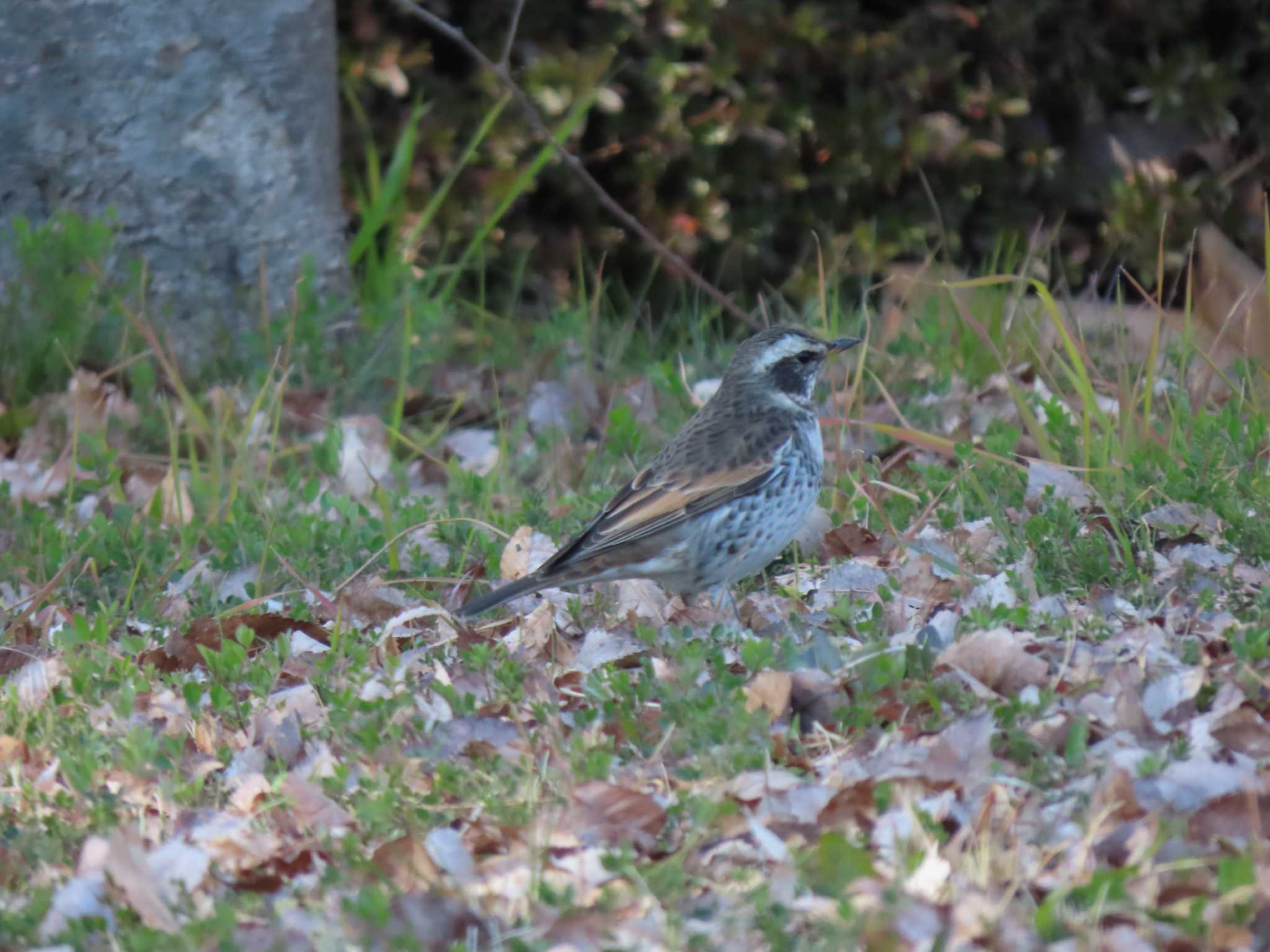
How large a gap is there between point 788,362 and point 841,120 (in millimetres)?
3937

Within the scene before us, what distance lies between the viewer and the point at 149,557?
6.01 m

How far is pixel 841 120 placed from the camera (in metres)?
9.54

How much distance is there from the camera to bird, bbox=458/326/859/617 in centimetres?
523

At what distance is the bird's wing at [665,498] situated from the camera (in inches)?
206

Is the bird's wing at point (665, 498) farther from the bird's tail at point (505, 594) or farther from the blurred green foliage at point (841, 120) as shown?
the blurred green foliage at point (841, 120)

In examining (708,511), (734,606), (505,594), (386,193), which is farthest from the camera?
(386,193)

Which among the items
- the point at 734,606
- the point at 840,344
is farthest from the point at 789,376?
the point at 734,606

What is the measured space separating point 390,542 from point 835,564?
4.71 ft

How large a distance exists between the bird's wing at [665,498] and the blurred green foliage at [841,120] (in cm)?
384

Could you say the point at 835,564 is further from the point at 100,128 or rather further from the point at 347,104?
the point at 347,104

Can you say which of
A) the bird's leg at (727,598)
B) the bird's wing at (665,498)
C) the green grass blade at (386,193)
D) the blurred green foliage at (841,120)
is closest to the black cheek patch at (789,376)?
the bird's wing at (665,498)

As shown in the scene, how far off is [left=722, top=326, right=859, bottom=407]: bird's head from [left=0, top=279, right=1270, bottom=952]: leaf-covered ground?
43 centimetres

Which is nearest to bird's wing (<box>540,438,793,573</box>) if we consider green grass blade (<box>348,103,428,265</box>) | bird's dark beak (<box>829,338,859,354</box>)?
bird's dark beak (<box>829,338,859,354</box>)

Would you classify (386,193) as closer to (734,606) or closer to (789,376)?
(789,376)
